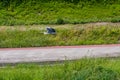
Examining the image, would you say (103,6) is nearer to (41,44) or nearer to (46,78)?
(41,44)

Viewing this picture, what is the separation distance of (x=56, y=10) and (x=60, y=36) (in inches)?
375

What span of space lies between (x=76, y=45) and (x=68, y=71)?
9921mm

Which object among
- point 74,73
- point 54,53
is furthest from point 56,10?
point 74,73

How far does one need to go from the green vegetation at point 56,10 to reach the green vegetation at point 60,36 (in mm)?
5033

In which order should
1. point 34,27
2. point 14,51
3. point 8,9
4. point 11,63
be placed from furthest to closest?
1. point 8,9
2. point 34,27
3. point 14,51
4. point 11,63

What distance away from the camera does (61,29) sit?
2606cm

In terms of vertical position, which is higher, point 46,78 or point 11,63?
point 46,78

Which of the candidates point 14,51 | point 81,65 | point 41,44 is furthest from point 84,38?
point 81,65

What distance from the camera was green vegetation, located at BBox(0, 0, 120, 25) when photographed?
32.2 meters

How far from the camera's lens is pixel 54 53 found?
20875mm

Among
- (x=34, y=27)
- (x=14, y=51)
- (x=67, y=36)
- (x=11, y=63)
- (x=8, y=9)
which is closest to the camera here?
(x=11, y=63)

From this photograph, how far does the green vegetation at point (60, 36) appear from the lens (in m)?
23.5

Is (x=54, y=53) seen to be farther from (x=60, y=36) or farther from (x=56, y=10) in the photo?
(x=56, y=10)

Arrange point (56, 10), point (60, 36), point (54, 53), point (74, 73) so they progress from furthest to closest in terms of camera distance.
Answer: point (56, 10)
point (60, 36)
point (54, 53)
point (74, 73)
